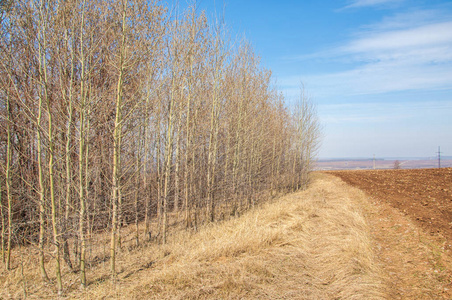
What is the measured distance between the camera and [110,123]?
940 cm

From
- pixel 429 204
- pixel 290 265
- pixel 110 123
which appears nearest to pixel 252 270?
pixel 290 265

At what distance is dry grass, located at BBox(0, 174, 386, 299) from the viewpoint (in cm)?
455

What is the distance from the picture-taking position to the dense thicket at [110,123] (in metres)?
5.82

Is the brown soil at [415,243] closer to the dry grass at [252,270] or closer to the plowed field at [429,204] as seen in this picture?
the plowed field at [429,204]

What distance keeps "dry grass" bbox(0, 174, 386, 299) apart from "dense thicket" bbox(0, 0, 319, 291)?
2.10 feet

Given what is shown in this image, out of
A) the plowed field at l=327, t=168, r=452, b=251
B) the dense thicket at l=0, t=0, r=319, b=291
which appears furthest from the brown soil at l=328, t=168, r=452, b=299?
the dense thicket at l=0, t=0, r=319, b=291

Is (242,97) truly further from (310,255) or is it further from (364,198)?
(310,255)

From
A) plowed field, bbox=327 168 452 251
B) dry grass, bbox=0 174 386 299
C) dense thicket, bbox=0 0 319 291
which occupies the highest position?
dense thicket, bbox=0 0 319 291

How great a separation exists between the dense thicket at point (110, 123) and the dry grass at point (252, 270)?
0.64 metres

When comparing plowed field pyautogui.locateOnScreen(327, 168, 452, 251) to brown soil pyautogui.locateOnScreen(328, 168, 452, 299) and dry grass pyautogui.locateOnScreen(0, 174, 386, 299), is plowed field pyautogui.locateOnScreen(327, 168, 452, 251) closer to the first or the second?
brown soil pyautogui.locateOnScreen(328, 168, 452, 299)

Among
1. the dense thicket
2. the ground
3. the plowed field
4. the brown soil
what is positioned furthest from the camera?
the plowed field

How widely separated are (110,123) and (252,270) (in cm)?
654

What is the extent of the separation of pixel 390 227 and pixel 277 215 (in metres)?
2.94

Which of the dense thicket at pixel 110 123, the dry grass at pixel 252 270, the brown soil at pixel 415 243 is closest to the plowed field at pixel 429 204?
the brown soil at pixel 415 243
